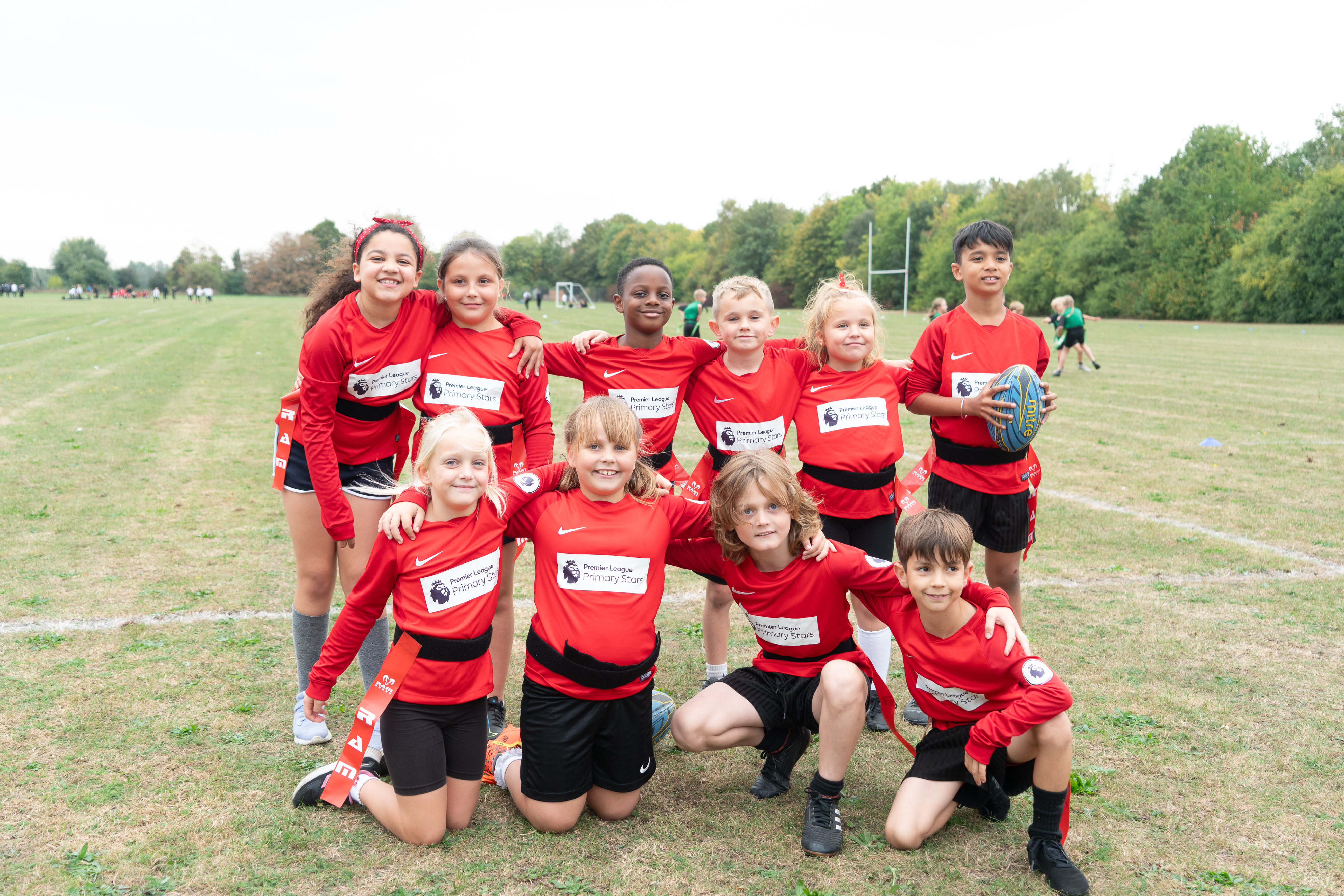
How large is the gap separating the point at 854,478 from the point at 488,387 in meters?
1.51

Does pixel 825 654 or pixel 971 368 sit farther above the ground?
pixel 971 368

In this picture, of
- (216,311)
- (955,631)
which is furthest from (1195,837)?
(216,311)

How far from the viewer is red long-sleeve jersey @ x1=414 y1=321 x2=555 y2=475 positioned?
3.35 m

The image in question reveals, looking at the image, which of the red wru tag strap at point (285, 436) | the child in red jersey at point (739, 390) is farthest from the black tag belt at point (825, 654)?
the red wru tag strap at point (285, 436)

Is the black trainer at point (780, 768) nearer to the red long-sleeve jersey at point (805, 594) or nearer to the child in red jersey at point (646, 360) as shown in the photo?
the red long-sleeve jersey at point (805, 594)

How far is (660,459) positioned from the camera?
3682 mm

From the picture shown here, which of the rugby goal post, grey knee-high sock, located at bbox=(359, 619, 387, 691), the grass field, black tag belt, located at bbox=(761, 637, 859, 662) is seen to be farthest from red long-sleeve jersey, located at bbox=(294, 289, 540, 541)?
the rugby goal post

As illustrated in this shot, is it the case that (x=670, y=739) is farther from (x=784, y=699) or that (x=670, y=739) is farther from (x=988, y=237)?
(x=988, y=237)

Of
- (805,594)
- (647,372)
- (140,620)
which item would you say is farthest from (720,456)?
(140,620)

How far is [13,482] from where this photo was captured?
7523mm

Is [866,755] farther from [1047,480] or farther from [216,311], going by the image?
[216,311]

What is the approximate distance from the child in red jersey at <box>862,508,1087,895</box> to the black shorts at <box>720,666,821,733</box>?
1.20ft

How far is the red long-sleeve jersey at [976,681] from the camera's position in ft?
8.54

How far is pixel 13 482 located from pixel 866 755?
773cm
